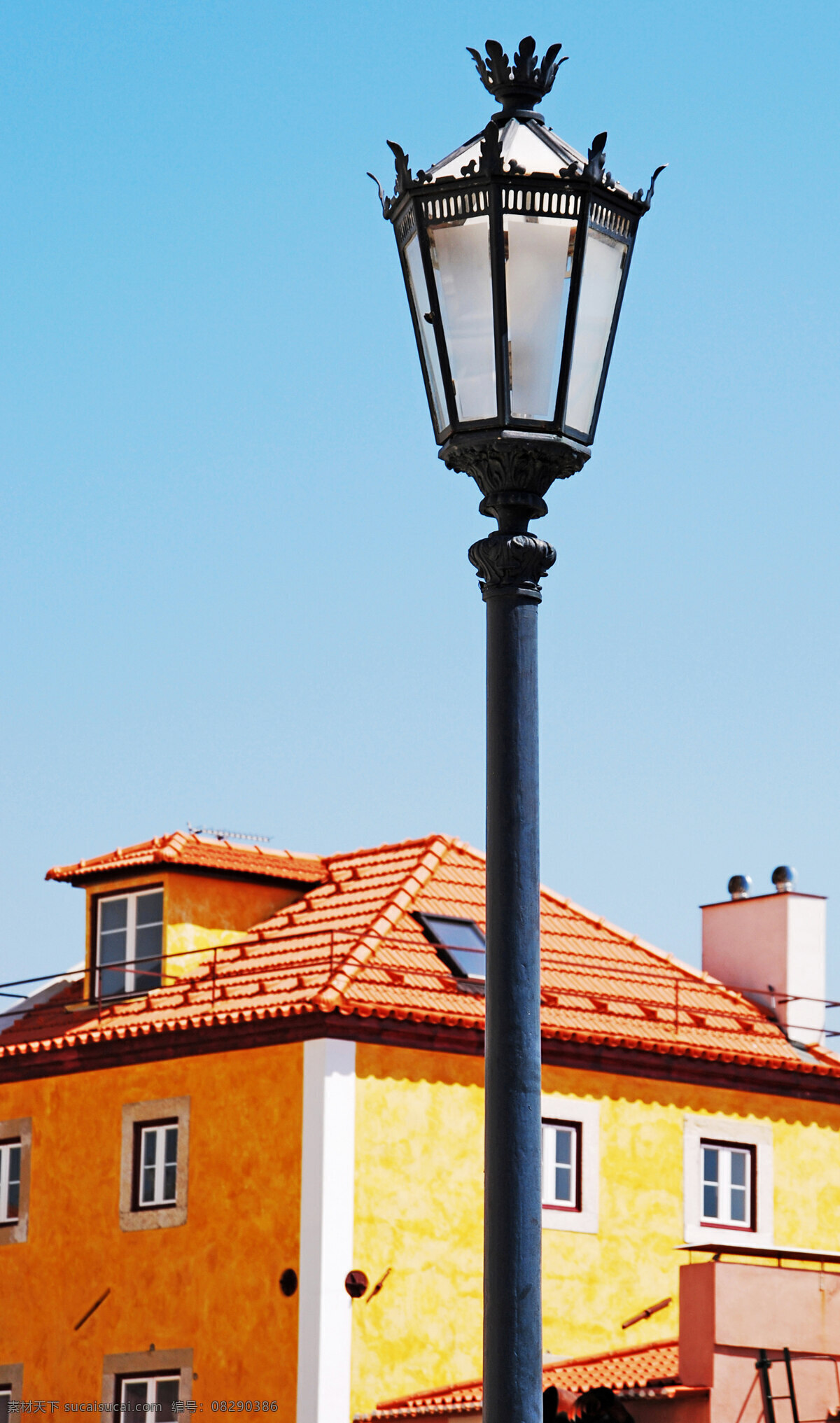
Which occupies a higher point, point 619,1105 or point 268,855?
point 268,855

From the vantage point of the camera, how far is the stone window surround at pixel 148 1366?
83.9 ft

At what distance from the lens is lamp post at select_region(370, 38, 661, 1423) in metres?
5.87

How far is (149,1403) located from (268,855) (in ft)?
24.7

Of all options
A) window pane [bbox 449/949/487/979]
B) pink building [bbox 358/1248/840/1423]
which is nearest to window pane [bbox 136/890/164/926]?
window pane [bbox 449/949/487/979]

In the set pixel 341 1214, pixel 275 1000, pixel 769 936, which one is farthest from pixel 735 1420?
pixel 769 936

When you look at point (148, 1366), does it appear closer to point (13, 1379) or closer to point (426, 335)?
point (13, 1379)

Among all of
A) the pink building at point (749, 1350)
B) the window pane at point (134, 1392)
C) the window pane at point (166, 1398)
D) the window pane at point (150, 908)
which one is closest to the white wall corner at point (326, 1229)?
the window pane at point (166, 1398)

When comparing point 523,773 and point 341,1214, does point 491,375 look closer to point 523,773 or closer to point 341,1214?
point 523,773

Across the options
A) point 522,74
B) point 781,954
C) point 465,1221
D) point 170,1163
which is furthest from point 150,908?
point 522,74

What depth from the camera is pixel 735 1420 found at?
21328mm

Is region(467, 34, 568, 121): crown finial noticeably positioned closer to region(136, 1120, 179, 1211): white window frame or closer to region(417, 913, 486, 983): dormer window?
region(417, 913, 486, 983): dormer window

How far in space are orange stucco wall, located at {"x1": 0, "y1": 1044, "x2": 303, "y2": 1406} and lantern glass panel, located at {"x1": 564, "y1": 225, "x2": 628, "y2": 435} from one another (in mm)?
19491

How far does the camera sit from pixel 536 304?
6.08m

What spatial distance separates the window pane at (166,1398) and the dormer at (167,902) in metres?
4.80
